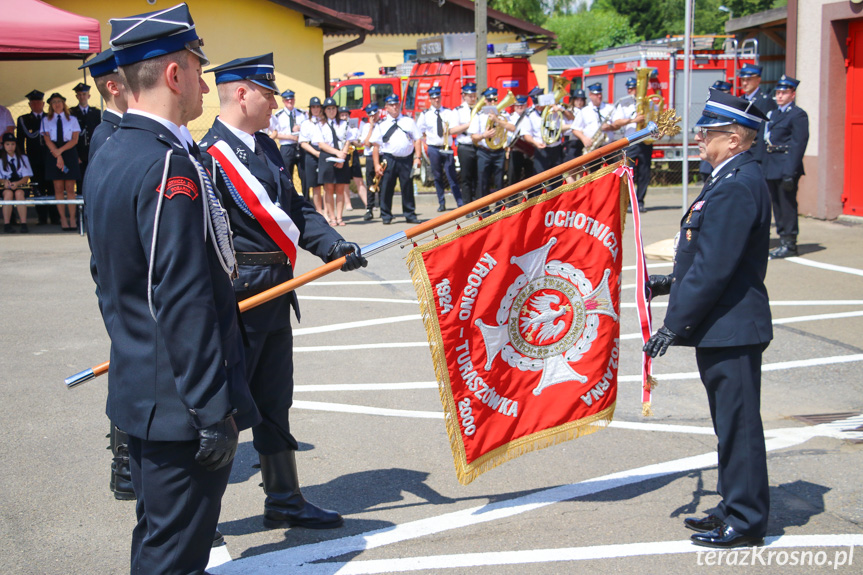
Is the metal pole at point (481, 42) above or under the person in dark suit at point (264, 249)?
above

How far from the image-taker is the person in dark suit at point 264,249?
3.94 metres

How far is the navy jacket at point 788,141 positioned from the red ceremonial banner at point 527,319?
736cm

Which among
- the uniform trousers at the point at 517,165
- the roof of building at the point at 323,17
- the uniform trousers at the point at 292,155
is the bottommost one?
the uniform trousers at the point at 517,165

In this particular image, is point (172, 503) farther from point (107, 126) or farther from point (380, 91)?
point (380, 91)

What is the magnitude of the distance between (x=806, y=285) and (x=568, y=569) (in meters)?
6.84

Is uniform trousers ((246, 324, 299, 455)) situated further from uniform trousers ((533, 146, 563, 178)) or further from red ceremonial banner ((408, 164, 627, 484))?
uniform trousers ((533, 146, 563, 178))

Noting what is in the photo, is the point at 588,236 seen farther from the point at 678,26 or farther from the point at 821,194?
the point at 678,26

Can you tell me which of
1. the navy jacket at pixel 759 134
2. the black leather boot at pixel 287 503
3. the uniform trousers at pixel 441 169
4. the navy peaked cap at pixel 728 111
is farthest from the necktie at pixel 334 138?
the navy peaked cap at pixel 728 111

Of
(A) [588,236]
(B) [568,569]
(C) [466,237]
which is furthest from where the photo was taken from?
(A) [588,236]

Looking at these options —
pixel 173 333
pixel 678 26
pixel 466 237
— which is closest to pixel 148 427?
pixel 173 333

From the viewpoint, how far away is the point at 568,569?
147 inches

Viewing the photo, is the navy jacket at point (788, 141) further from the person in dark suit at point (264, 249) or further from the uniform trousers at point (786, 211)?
the person in dark suit at point (264, 249)

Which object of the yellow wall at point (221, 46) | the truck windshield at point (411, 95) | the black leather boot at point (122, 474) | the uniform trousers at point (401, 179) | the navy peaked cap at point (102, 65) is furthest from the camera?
the truck windshield at point (411, 95)

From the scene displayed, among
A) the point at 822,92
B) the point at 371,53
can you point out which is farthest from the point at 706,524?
the point at 371,53
